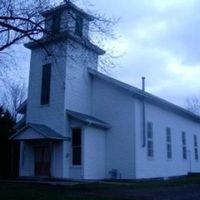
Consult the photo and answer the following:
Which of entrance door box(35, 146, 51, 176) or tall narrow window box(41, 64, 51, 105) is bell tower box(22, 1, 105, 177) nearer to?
tall narrow window box(41, 64, 51, 105)

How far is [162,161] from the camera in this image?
2903 cm

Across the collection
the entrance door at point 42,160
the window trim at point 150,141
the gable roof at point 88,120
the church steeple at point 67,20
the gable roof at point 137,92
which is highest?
the church steeple at point 67,20

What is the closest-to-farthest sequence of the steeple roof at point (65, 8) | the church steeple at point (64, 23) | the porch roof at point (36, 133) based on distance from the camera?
the steeple roof at point (65, 8) < the church steeple at point (64, 23) < the porch roof at point (36, 133)

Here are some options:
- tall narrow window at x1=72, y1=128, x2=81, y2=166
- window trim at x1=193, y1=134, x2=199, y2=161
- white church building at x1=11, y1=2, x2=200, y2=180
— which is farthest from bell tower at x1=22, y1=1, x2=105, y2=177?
window trim at x1=193, y1=134, x2=199, y2=161

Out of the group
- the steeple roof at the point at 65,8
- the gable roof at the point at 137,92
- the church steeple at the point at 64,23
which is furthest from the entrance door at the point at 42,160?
the steeple roof at the point at 65,8

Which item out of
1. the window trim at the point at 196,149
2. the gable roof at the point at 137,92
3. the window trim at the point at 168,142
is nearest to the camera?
the gable roof at the point at 137,92

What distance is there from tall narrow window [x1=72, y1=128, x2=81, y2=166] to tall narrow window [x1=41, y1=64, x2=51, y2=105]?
11.0 ft

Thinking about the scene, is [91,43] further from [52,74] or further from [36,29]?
[52,74]

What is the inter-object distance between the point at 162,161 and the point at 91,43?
13.9m

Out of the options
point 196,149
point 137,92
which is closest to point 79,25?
point 137,92

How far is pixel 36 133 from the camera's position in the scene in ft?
81.0

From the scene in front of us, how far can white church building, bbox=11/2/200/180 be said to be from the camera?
981 inches

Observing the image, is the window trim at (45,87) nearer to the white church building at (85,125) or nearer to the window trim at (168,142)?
the white church building at (85,125)

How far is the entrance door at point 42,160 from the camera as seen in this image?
2584 cm
